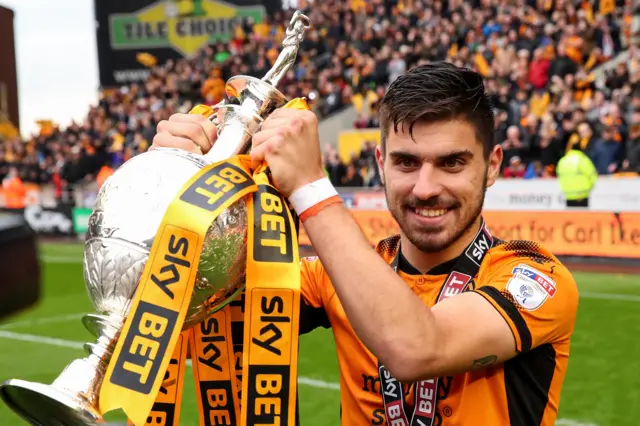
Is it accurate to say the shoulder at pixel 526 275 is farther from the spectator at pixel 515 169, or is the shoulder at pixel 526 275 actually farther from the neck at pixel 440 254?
the spectator at pixel 515 169

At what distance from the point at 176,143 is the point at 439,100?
0.62 m

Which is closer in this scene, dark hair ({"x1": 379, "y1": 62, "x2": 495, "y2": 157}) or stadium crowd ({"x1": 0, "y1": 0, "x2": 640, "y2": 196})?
dark hair ({"x1": 379, "y1": 62, "x2": 495, "y2": 157})

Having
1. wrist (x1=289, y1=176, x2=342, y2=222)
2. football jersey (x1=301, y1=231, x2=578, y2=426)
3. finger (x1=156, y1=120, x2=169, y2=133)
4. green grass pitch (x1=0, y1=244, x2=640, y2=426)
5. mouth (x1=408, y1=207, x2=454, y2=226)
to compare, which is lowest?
green grass pitch (x1=0, y1=244, x2=640, y2=426)

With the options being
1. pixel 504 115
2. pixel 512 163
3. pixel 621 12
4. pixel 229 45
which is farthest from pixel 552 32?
pixel 229 45

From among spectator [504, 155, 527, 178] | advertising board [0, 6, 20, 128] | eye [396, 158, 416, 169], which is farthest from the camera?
advertising board [0, 6, 20, 128]

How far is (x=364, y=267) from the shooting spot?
4.98ft

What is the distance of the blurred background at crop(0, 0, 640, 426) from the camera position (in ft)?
18.1

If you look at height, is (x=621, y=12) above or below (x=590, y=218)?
above

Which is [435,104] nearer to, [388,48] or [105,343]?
[105,343]

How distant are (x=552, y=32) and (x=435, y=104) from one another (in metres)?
13.8

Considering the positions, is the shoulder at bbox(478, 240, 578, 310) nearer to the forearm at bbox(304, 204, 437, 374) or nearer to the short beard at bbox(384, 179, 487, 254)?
the short beard at bbox(384, 179, 487, 254)

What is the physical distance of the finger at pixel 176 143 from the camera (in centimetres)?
183

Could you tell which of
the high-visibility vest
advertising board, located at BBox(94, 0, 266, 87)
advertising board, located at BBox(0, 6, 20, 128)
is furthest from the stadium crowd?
advertising board, located at BBox(0, 6, 20, 128)

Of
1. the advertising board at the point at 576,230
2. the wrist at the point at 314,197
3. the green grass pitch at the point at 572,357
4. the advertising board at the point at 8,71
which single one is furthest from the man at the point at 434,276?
the advertising board at the point at 8,71
